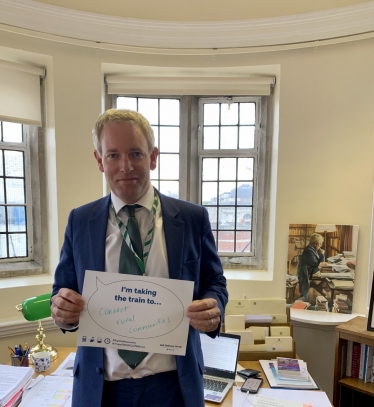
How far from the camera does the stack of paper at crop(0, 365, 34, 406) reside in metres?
1.03

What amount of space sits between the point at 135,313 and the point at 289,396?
2.98ft

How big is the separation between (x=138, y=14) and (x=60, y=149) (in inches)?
38.2

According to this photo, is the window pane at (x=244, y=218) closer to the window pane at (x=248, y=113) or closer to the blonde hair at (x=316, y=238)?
the blonde hair at (x=316, y=238)

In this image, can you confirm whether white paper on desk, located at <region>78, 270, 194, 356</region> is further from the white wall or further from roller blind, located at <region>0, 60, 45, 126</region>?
roller blind, located at <region>0, 60, 45, 126</region>

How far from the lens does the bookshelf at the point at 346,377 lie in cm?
157

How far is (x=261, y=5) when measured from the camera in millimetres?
1768

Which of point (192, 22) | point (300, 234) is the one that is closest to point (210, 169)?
point (300, 234)

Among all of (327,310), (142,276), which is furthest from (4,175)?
(327,310)

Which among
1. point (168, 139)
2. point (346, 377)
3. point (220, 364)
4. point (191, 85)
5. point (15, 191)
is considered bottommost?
point (346, 377)

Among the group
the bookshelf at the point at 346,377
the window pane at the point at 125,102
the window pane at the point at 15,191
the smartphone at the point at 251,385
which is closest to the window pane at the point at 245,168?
the window pane at the point at 125,102

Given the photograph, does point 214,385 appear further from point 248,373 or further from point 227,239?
point 227,239

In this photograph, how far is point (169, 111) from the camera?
2.37m

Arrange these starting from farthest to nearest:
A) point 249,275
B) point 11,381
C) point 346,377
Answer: point 249,275 < point 346,377 < point 11,381

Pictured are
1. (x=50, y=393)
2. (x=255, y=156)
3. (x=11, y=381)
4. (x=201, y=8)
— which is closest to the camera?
(x=11, y=381)
